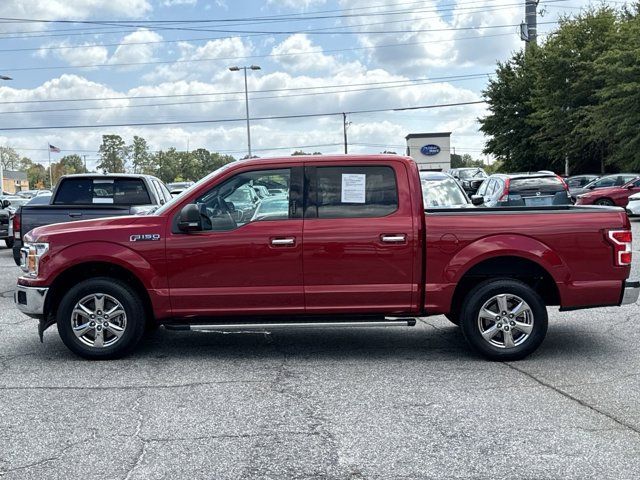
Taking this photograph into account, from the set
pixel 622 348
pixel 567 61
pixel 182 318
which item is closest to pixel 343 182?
pixel 182 318

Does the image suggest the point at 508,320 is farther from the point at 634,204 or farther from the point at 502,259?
the point at 634,204

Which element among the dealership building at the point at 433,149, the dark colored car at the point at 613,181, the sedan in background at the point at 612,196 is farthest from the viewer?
the dealership building at the point at 433,149

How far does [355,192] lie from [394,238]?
1.85 ft

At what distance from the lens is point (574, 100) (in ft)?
139

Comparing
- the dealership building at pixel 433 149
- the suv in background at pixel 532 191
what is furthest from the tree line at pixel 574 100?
the suv in background at pixel 532 191

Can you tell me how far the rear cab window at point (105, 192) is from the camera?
11852mm

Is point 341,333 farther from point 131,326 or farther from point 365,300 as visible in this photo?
point 131,326

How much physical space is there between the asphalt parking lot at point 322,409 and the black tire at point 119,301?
4.8 inches

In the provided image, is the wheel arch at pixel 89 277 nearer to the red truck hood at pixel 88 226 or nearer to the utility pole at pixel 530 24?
the red truck hood at pixel 88 226

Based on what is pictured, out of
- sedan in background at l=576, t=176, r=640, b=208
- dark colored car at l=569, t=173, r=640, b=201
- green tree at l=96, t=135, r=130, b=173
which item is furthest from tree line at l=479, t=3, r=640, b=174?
green tree at l=96, t=135, r=130, b=173

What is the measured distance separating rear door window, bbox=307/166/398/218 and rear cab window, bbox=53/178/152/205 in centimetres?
612

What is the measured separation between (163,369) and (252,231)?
1462 mm

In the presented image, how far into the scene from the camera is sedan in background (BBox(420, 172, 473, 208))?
40.5 ft

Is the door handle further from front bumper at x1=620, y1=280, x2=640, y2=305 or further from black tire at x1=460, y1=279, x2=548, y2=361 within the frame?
front bumper at x1=620, y1=280, x2=640, y2=305
